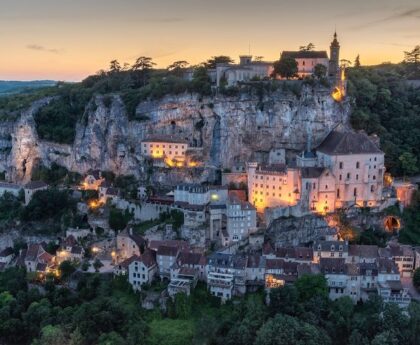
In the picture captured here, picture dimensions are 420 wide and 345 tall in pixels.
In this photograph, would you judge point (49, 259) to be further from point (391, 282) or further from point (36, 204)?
point (391, 282)

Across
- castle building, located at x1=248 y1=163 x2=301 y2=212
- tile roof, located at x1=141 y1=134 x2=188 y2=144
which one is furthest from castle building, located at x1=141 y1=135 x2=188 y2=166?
castle building, located at x1=248 y1=163 x2=301 y2=212

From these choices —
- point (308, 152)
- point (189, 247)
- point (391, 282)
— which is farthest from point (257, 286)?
point (308, 152)

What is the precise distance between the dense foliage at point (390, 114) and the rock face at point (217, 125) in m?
5.05

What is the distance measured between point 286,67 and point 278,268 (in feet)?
91.8

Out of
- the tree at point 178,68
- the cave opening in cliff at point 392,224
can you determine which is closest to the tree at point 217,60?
the tree at point 178,68

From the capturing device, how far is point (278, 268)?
45125 mm

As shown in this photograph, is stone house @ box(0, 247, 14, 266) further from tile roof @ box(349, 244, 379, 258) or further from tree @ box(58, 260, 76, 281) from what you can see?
tile roof @ box(349, 244, 379, 258)

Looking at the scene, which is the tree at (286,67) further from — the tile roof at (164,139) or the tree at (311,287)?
the tree at (311,287)

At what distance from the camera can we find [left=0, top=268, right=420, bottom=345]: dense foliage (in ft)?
128

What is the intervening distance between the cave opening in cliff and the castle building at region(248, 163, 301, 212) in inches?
416

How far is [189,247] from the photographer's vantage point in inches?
1924

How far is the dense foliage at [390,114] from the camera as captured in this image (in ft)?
207

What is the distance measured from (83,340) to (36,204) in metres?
21.5

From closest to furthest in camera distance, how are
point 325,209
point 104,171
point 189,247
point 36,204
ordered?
point 189,247
point 325,209
point 36,204
point 104,171
